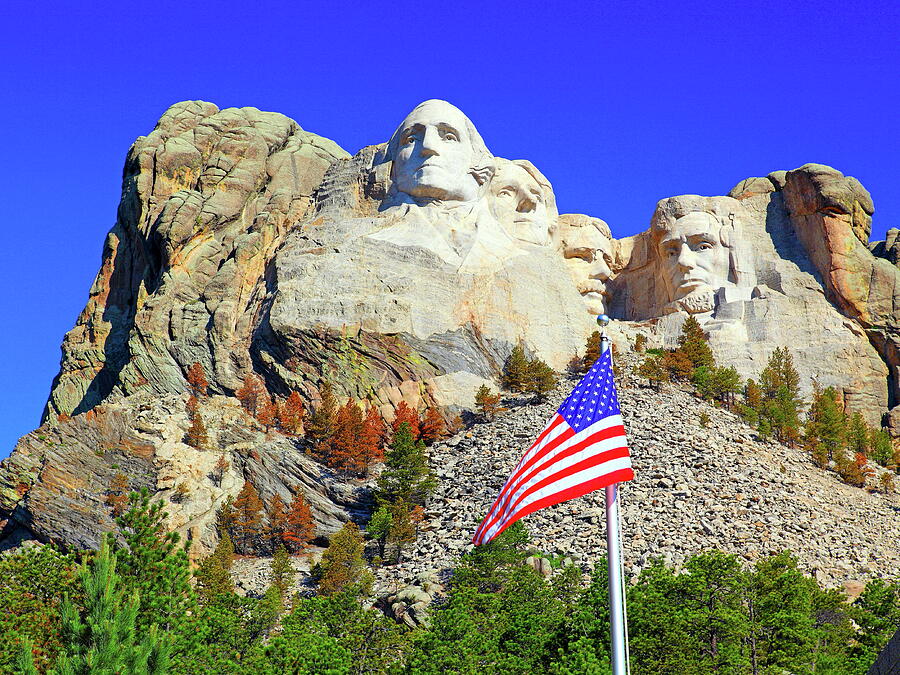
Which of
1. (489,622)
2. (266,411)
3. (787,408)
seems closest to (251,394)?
(266,411)

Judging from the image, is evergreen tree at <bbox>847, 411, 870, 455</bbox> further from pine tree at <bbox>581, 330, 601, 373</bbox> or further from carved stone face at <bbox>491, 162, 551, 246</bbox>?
carved stone face at <bbox>491, 162, 551, 246</bbox>

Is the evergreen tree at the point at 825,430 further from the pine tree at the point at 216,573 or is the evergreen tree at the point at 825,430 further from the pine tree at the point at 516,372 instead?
the pine tree at the point at 216,573

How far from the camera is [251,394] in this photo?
70.5 metres

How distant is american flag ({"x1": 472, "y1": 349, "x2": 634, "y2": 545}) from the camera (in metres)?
25.3

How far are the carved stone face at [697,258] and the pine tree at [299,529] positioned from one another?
107ft

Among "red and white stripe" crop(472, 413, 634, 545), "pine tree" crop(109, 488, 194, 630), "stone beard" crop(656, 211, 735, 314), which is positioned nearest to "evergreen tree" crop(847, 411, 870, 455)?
"stone beard" crop(656, 211, 735, 314)

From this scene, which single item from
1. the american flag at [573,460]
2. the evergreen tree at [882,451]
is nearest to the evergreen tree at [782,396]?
the evergreen tree at [882,451]

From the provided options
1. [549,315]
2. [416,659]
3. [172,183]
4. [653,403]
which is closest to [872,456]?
[653,403]

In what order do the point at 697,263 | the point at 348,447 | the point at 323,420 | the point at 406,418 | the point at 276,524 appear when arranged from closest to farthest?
the point at 276,524 < the point at 348,447 < the point at 323,420 < the point at 406,418 < the point at 697,263

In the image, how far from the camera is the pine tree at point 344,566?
176ft

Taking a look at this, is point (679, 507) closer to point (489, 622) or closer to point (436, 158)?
point (489, 622)

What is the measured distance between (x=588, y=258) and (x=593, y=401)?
203ft

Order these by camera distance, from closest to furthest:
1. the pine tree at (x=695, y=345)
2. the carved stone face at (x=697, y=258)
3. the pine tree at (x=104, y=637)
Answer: the pine tree at (x=104, y=637)
the pine tree at (x=695, y=345)
the carved stone face at (x=697, y=258)

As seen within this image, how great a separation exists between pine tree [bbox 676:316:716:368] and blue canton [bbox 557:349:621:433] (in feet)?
164
